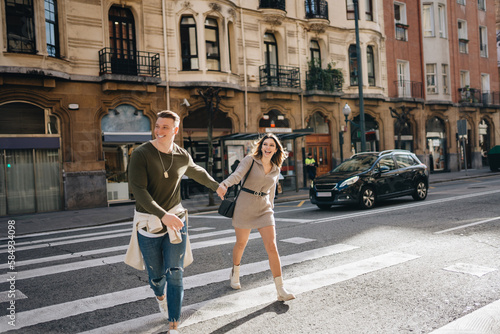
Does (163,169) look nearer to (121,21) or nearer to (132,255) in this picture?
(132,255)

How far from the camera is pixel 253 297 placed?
481cm

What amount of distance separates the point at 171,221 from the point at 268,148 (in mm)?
1695

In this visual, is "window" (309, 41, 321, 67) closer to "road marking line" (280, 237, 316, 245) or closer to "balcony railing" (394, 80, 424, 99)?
"balcony railing" (394, 80, 424, 99)

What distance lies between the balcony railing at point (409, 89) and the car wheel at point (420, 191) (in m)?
17.2

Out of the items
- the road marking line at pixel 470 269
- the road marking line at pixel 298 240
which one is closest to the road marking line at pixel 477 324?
the road marking line at pixel 470 269

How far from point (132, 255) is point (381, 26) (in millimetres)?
28685

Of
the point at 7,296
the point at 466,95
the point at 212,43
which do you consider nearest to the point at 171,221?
the point at 7,296

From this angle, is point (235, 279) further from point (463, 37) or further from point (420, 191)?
point (463, 37)

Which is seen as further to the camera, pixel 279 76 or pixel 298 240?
pixel 279 76

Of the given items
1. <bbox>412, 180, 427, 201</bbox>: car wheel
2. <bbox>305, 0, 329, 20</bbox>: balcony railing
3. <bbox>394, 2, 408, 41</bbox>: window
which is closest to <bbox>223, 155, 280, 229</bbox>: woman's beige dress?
<bbox>412, 180, 427, 201</bbox>: car wheel

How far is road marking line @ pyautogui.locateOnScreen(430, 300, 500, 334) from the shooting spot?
12.0 feet

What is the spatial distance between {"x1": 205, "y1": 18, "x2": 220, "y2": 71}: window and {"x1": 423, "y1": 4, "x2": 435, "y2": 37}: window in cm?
1870

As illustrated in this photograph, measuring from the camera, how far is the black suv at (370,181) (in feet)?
39.6

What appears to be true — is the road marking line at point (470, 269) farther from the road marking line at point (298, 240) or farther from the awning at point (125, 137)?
the awning at point (125, 137)
